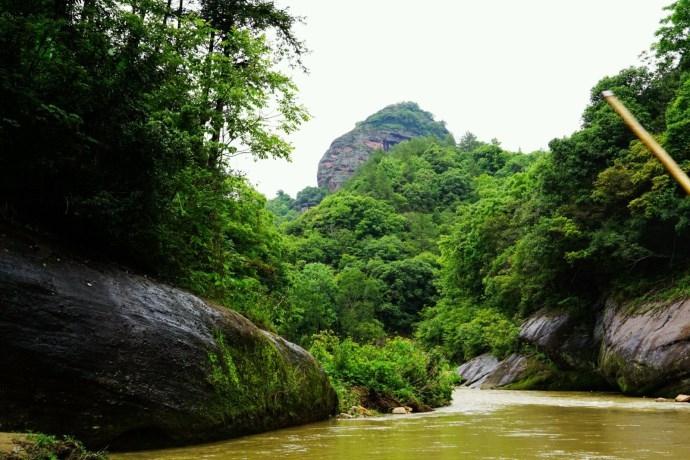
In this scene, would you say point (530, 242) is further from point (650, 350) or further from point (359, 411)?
point (359, 411)

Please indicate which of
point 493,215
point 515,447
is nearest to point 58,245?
point 515,447

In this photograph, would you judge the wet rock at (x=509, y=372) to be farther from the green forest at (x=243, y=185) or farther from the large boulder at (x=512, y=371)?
the green forest at (x=243, y=185)

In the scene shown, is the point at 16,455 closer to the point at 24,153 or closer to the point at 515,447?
the point at 24,153

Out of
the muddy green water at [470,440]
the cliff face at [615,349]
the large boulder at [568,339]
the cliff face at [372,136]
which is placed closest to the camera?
the muddy green water at [470,440]

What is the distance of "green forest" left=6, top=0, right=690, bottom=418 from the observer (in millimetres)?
8180

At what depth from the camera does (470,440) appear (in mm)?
8648

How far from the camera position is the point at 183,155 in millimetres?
9305

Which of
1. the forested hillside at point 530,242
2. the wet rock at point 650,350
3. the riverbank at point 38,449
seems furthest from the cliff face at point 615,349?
the riverbank at point 38,449

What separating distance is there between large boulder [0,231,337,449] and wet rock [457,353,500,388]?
89.2ft

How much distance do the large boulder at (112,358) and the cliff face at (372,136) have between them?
13363 centimetres

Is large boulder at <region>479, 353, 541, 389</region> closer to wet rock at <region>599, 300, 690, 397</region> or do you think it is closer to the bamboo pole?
wet rock at <region>599, 300, 690, 397</region>

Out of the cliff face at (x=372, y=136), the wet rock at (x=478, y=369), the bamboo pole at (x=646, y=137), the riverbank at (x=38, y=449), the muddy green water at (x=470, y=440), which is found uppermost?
the cliff face at (x=372, y=136)

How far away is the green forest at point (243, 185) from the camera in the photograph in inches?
322

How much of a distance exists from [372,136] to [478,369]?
5084 inches
